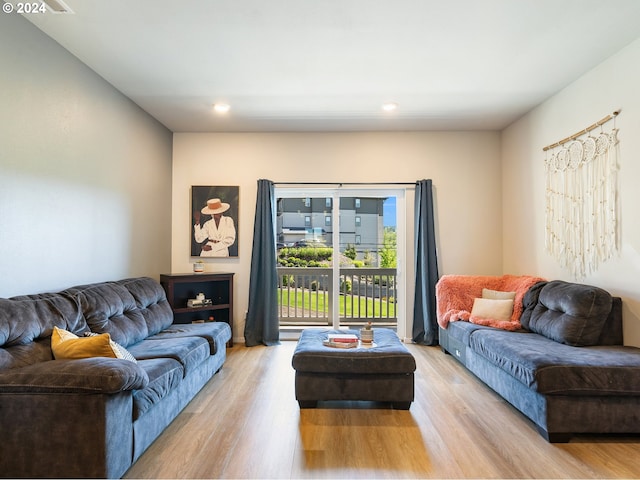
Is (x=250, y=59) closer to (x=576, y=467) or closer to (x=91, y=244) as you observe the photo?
(x=91, y=244)

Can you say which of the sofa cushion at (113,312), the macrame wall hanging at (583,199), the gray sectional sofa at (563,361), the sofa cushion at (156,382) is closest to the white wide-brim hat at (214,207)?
the sofa cushion at (113,312)

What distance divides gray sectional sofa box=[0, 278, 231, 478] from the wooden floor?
0.76 ft

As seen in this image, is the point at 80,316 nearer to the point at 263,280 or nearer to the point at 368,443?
the point at 368,443

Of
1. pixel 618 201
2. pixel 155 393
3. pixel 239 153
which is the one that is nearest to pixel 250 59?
pixel 239 153

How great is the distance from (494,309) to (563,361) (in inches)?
56.6

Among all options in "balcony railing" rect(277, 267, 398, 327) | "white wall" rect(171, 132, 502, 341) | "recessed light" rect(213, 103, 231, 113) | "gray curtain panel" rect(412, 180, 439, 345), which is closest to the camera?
"recessed light" rect(213, 103, 231, 113)

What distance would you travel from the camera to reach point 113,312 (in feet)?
9.96

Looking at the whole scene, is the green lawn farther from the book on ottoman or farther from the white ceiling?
the white ceiling

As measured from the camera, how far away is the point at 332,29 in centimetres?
269

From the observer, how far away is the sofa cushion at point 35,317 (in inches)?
83.8

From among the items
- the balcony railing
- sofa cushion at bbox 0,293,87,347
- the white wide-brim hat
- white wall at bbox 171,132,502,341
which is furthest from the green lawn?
sofa cushion at bbox 0,293,87,347

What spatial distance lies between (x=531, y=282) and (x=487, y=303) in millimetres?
466

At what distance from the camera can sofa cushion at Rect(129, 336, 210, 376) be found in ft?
9.00

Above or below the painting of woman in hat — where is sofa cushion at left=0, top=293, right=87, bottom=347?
below
